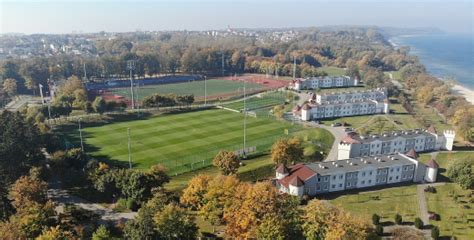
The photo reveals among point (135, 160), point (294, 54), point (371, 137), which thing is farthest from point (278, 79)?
point (135, 160)

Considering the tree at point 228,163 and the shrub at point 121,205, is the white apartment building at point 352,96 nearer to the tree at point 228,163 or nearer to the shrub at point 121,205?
the tree at point 228,163

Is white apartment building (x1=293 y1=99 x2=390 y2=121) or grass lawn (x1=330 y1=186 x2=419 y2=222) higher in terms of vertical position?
white apartment building (x1=293 y1=99 x2=390 y2=121)

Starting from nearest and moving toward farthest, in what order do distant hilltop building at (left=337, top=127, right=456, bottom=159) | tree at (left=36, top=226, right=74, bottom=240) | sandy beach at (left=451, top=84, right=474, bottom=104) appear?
tree at (left=36, top=226, right=74, bottom=240) < distant hilltop building at (left=337, top=127, right=456, bottom=159) < sandy beach at (left=451, top=84, right=474, bottom=104)

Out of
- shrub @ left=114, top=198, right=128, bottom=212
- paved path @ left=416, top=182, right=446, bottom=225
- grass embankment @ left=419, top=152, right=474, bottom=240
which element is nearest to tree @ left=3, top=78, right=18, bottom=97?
shrub @ left=114, top=198, right=128, bottom=212

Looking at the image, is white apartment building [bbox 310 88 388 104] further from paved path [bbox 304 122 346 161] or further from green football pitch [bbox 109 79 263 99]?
green football pitch [bbox 109 79 263 99]

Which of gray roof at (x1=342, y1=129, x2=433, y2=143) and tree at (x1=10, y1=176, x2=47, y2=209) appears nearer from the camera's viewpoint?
tree at (x1=10, y1=176, x2=47, y2=209)

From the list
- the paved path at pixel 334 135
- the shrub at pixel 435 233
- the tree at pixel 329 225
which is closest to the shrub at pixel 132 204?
the tree at pixel 329 225
